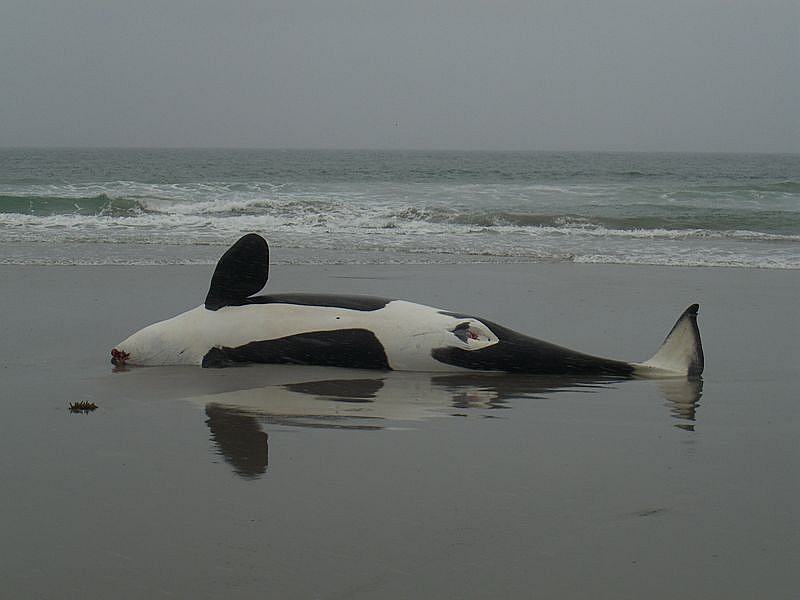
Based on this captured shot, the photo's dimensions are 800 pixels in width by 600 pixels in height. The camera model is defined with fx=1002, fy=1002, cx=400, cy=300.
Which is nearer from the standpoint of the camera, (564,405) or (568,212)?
(564,405)

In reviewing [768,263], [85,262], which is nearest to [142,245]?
[85,262]

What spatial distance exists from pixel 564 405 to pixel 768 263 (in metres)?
11.2

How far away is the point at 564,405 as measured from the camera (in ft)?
22.5

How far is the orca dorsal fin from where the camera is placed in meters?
7.90

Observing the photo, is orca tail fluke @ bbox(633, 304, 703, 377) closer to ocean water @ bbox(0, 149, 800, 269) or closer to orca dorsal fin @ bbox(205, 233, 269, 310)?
orca dorsal fin @ bbox(205, 233, 269, 310)

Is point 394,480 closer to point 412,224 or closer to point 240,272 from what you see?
point 240,272

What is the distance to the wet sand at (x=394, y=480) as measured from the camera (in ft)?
13.1

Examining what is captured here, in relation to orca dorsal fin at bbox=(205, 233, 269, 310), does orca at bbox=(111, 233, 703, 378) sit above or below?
below

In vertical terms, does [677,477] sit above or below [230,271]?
below

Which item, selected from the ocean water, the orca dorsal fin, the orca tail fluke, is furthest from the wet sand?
the ocean water

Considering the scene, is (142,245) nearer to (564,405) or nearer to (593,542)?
(564,405)

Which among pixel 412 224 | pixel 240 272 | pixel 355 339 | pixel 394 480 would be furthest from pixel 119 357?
pixel 412 224

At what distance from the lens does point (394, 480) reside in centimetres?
511

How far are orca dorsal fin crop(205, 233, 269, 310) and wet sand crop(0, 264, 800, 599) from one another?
2.05 feet
